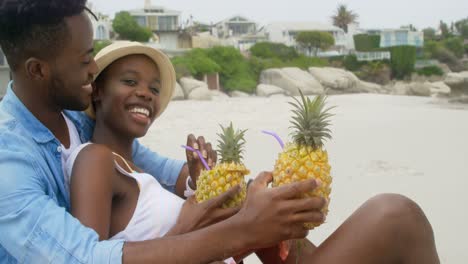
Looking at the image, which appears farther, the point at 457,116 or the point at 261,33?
the point at 261,33

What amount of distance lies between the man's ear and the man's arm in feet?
1.63

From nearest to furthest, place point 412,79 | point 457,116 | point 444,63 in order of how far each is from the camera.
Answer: point 457,116
point 412,79
point 444,63

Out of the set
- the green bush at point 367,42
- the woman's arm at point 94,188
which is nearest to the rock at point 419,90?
the woman's arm at point 94,188

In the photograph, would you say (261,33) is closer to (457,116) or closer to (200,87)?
(200,87)

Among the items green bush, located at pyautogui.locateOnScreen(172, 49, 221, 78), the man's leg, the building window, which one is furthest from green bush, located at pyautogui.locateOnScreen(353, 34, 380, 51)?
the man's leg

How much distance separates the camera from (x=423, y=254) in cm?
232

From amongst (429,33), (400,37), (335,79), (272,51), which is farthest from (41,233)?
(429,33)

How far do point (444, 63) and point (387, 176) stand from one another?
177 ft

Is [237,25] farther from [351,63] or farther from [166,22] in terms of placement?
[351,63]

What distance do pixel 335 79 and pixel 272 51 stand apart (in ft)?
39.4

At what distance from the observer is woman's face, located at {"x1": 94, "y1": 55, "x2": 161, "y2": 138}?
9.35 ft

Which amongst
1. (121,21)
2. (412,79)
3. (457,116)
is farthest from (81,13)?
(412,79)

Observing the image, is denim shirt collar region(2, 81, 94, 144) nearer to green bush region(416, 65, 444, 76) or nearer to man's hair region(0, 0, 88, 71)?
man's hair region(0, 0, 88, 71)

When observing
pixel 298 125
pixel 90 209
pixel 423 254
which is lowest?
pixel 423 254
